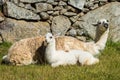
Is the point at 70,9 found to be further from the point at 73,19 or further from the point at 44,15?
the point at 44,15

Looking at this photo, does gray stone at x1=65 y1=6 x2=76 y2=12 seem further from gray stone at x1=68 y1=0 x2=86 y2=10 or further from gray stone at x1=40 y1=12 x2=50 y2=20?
gray stone at x1=40 y1=12 x2=50 y2=20

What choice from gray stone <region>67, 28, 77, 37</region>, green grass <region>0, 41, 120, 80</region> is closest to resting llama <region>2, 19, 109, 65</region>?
green grass <region>0, 41, 120, 80</region>

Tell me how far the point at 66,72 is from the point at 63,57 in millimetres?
890

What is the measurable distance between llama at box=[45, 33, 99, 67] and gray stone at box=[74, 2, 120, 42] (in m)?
3.14

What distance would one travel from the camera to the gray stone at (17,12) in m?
12.1

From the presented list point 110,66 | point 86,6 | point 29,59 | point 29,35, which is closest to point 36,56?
point 29,59

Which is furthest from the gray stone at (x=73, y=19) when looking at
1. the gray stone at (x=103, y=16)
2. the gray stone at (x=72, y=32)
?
the gray stone at (x=72, y=32)

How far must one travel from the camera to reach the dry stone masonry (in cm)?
1202

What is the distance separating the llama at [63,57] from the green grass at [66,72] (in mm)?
162

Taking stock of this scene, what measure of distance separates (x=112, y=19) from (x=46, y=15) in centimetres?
192

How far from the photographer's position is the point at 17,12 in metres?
12.1

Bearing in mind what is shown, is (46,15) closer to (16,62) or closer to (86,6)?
(86,6)

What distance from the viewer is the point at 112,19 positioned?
41.2 feet

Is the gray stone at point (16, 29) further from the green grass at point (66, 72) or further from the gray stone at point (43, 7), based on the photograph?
the green grass at point (66, 72)
